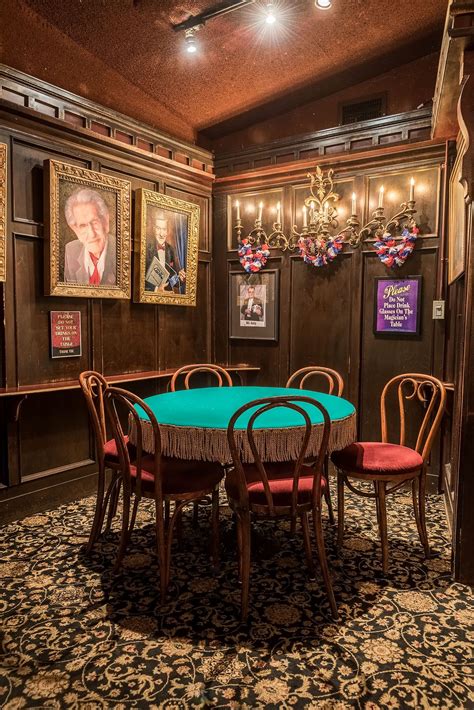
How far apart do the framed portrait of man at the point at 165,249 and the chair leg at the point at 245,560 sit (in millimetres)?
2369

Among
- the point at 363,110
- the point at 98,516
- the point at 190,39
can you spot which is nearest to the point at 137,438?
the point at 98,516

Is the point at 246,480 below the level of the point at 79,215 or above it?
below

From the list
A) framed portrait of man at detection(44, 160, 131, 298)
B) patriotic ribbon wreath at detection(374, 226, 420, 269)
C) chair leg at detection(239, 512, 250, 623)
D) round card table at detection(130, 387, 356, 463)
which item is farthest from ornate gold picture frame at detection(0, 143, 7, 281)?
patriotic ribbon wreath at detection(374, 226, 420, 269)

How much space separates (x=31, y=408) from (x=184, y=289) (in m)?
1.72

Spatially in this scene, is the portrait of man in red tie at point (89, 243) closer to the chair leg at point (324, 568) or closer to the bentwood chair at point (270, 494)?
the bentwood chair at point (270, 494)

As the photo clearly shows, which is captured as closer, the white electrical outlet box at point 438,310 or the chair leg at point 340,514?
the chair leg at point 340,514

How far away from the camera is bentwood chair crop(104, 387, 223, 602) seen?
2260 millimetres

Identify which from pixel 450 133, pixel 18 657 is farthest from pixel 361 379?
pixel 18 657

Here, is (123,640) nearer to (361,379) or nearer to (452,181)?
(361,379)

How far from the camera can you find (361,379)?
409 centimetres

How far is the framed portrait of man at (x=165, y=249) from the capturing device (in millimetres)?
4004

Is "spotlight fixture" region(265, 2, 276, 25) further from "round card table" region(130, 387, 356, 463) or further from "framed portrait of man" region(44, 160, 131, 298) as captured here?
"round card table" region(130, 387, 356, 463)

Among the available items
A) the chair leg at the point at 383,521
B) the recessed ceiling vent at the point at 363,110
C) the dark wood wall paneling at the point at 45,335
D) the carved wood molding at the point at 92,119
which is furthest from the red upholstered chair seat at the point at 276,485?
the recessed ceiling vent at the point at 363,110

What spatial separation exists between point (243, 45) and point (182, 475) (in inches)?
126
